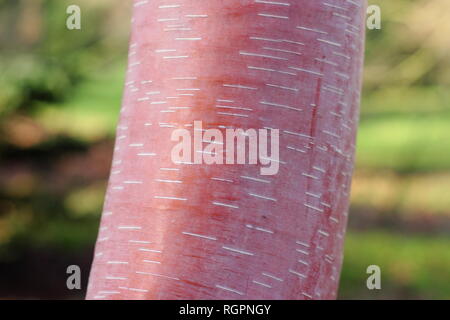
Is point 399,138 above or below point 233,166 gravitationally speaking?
above

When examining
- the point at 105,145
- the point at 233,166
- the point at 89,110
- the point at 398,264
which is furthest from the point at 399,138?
the point at 233,166

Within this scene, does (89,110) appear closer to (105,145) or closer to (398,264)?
(105,145)

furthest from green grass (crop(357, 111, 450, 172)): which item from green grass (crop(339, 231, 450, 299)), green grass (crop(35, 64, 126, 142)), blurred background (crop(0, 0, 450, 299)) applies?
green grass (crop(35, 64, 126, 142))

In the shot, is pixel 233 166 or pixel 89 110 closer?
pixel 233 166

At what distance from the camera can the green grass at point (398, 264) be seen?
646 cm

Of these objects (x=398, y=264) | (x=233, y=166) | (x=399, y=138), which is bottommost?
(x=233, y=166)

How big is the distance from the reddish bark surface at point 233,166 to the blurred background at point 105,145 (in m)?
5.66

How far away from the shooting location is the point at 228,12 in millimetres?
1063

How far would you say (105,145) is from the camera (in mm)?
7105

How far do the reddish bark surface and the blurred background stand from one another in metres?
5.66

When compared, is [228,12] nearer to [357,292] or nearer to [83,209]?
[357,292]

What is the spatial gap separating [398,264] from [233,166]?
238 inches

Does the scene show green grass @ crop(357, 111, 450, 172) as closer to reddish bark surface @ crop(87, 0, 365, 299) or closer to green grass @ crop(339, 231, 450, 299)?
green grass @ crop(339, 231, 450, 299)

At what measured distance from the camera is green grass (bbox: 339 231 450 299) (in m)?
6.46
